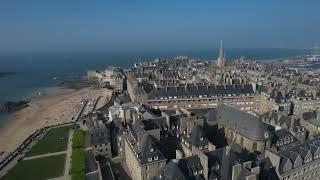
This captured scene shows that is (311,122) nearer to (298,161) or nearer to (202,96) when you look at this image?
(298,161)

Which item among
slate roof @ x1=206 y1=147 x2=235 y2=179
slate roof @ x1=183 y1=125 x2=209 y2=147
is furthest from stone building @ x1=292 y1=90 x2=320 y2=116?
slate roof @ x1=206 y1=147 x2=235 y2=179

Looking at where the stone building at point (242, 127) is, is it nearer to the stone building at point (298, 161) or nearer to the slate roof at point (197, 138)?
the stone building at point (298, 161)

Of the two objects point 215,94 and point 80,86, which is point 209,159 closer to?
point 215,94

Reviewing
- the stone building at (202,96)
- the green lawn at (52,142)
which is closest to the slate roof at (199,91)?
the stone building at (202,96)

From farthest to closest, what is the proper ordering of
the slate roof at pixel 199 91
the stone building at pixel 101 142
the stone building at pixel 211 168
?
the slate roof at pixel 199 91 < the stone building at pixel 101 142 < the stone building at pixel 211 168

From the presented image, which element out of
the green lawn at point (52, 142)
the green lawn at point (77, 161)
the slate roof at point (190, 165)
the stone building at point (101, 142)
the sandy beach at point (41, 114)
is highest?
the slate roof at point (190, 165)

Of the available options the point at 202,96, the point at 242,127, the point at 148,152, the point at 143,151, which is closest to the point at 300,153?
the point at 242,127

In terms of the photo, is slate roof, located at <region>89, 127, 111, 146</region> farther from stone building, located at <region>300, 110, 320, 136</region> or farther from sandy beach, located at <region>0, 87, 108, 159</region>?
stone building, located at <region>300, 110, 320, 136</region>

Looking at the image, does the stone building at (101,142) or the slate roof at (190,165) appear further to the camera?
the stone building at (101,142)
